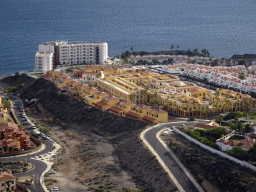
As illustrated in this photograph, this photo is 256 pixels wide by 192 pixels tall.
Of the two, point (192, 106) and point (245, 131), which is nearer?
point (245, 131)

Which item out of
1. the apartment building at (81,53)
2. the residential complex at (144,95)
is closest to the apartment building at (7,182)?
the residential complex at (144,95)

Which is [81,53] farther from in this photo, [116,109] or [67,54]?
[116,109]

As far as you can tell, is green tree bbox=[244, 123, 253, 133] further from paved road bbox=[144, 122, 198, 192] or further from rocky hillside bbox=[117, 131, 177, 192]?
rocky hillside bbox=[117, 131, 177, 192]

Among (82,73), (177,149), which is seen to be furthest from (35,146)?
(82,73)

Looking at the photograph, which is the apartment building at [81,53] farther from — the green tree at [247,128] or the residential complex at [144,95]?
the green tree at [247,128]

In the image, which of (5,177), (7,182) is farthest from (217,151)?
(5,177)

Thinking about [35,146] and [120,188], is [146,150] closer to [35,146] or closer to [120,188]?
[120,188]
